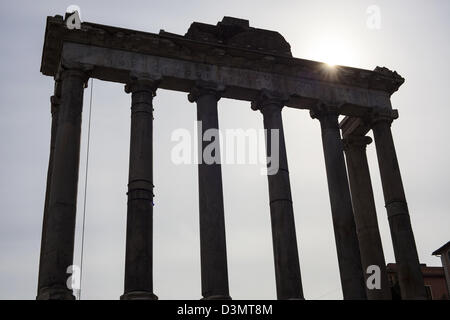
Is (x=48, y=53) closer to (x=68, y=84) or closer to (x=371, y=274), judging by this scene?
(x=68, y=84)

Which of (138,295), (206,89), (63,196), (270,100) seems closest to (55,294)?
(138,295)

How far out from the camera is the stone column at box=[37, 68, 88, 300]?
25281 millimetres

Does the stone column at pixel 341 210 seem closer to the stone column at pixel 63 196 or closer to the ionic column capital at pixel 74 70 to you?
the ionic column capital at pixel 74 70

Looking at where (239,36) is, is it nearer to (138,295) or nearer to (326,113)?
(326,113)

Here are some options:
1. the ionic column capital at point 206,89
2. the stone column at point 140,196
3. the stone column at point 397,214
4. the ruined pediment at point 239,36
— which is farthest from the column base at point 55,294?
the stone column at point 397,214

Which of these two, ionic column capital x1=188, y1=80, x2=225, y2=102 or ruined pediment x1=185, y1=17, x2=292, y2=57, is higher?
ruined pediment x1=185, y1=17, x2=292, y2=57

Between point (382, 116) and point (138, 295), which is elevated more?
point (382, 116)

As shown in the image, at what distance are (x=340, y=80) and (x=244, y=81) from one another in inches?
280

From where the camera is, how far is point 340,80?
3775cm

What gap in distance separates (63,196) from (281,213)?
11883 millimetres

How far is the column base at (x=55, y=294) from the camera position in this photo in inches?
961

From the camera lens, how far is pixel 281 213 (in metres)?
31.3

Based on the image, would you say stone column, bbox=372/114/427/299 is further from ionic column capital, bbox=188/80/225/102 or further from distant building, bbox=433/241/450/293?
distant building, bbox=433/241/450/293

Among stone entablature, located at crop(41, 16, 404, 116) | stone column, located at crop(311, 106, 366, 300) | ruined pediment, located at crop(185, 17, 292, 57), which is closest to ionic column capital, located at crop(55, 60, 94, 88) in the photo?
stone entablature, located at crop(41, 16, 404, 116)
